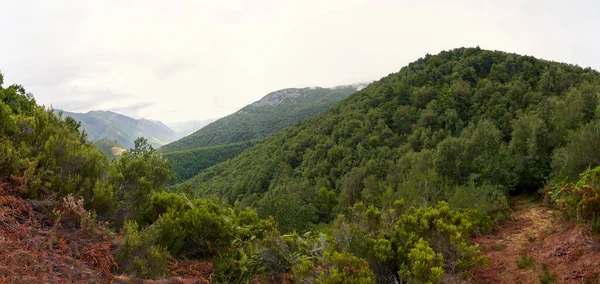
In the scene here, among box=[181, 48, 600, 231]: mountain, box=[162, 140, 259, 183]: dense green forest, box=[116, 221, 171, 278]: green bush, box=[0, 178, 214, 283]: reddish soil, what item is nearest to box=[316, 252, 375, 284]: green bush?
box=[0, 178, 214, 283]: reddish soil

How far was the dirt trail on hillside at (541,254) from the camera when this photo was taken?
5.90 metres

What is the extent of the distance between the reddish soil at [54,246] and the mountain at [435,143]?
941cm

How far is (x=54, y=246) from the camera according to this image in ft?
13.6

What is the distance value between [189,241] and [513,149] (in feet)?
64.7

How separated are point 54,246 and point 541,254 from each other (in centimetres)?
977

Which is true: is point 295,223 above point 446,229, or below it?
below

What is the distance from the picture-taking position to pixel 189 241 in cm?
581

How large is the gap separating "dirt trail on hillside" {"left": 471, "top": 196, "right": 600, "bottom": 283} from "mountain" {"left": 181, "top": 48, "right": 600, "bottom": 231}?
2.02 m

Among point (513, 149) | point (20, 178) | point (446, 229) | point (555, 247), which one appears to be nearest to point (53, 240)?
point (20, 178)

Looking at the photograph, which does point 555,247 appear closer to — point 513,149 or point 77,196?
point 77,196

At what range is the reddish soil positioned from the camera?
360cm

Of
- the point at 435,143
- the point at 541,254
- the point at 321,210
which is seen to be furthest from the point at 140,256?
the point at 435,143

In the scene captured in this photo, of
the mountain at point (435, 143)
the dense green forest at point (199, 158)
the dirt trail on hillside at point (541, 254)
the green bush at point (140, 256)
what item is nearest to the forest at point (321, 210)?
the green bush at point (140, 256)

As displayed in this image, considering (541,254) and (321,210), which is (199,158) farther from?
(541,254)
